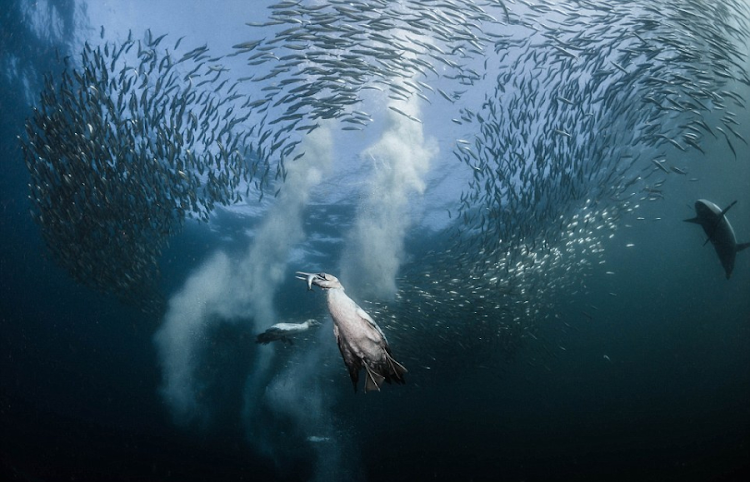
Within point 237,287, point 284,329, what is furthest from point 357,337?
point 237,287

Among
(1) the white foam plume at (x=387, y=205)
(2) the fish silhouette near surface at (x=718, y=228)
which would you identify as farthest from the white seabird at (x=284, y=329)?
(2) the fish silhouette near surface at (x=718, y=228)

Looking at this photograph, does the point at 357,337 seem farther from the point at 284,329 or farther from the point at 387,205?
the point at 387,205

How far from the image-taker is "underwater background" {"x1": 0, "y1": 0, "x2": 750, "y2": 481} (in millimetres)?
9102

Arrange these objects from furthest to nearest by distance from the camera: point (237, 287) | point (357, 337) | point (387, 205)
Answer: point (237, 287)
point (387, 205)
point (357, 337)

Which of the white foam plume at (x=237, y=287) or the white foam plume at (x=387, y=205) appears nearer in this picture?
the white foam plume at (x=387, y=205)

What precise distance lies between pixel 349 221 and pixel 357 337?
17116 mm

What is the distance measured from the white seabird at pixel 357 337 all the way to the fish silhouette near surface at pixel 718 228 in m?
8.21

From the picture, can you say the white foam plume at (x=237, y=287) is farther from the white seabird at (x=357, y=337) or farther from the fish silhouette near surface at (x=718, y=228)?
the white seabird at (x=357, y=337)

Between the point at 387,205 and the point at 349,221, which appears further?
the point at 349,221

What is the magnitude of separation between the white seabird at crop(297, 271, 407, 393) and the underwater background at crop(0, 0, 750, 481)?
6208 mm

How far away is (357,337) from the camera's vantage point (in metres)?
2.51

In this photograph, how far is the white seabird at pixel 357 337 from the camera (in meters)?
2.49

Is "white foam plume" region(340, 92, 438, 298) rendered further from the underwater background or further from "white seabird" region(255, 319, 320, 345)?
"white seabird" region(255, 319, 320, 345)

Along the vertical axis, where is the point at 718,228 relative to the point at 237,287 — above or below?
above
